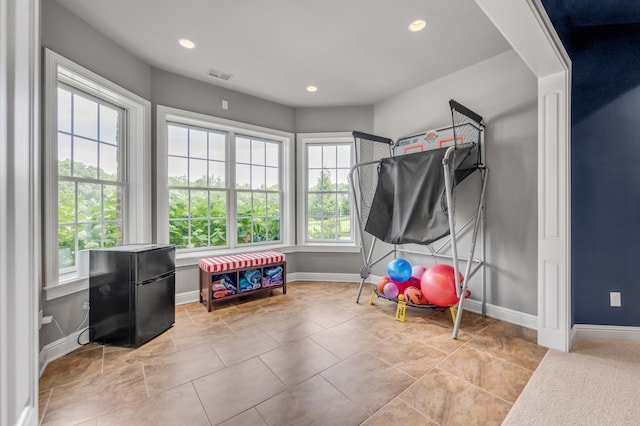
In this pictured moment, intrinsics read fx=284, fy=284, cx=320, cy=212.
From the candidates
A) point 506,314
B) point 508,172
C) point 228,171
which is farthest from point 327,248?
point 508,172

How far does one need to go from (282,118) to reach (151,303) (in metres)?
3.14

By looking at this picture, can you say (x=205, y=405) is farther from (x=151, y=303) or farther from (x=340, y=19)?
(x=340, y=19)

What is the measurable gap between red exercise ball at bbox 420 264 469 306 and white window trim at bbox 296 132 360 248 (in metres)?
1.68

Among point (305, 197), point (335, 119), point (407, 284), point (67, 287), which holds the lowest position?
point (407, 284)

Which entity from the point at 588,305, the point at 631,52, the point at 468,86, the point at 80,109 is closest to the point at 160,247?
the point at 80,109

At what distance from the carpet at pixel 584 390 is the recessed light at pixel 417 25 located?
2.96 m

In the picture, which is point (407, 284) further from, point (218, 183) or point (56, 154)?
point (56, 154)

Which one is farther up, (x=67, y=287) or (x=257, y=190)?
(x=257, y=190)

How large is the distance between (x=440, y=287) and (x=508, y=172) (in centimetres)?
142

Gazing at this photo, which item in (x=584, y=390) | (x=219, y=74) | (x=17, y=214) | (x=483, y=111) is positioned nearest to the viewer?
(x=17, y=214)

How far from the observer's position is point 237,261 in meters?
3.52

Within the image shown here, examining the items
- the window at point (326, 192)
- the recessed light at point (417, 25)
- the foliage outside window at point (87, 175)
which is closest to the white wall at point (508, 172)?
the recessed light at point (417, 25)

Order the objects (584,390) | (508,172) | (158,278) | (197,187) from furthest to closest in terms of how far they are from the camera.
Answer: (197,187) → (508,172) → (158,278) → (584,390)

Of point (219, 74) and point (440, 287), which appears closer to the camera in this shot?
point (440, 287)
